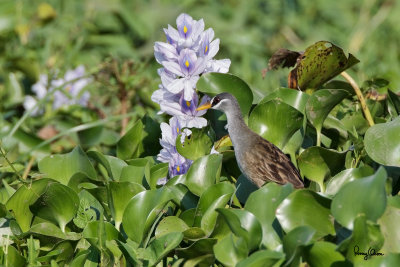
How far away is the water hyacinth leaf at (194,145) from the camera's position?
2379 mm

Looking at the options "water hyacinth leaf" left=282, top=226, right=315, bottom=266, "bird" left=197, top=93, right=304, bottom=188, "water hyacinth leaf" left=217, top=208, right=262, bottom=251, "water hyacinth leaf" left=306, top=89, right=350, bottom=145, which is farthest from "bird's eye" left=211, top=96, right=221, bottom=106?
"water hyacinth leaf" left=282, top=226, right=315, bottom=266

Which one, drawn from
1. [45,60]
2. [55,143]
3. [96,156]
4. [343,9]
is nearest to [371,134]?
[96,156]

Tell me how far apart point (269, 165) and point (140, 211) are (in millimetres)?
632

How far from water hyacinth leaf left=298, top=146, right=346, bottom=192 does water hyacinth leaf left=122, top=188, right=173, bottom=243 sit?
0.52m

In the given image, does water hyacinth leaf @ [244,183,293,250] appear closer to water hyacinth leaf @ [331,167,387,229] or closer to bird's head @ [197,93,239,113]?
water hyacinth leaf @ [331,167,387,229]

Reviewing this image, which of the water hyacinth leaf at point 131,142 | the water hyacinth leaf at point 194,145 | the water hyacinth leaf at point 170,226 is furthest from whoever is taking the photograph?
the water hyacinth leaf at point 131,142

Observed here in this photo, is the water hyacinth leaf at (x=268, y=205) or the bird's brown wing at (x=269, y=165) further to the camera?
the bird's brown wing at (x=269, y=165)

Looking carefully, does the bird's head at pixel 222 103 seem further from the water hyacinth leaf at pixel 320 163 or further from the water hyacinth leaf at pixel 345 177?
the water hyacinth leaf at pixel 345 177

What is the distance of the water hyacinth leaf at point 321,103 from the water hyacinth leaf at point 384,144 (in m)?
0.22

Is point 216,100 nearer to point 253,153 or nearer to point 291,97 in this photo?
point 253,153

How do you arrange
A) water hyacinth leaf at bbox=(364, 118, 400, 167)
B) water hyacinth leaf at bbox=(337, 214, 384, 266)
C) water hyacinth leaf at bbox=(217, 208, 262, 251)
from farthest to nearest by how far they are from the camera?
1. water hyacinth leaf at bbox=(364, 118, 400, 167)
2. water hyacinth leaf at bbox=(217, 208, 262, 251)
3. water hyacinth leaf at bbox=(337, 214, 384, 266)

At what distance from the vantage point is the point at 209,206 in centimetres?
216

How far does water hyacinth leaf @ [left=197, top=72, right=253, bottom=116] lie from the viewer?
2398mm

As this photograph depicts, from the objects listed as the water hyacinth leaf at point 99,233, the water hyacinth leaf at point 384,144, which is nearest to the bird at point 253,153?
the water hyacinth leaf at point 384,144
